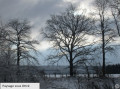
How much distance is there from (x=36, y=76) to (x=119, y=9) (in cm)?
2511

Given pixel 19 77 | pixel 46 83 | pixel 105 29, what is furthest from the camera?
pixel 105 29

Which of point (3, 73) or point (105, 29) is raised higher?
→ point (105, 29)

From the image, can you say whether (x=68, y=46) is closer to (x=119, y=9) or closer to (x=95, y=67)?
(x=119, y=9)

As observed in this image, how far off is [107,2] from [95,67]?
2724 centimetres

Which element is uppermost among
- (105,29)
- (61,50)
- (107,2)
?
(107,2)

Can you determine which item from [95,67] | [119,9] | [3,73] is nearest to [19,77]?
[3,73]

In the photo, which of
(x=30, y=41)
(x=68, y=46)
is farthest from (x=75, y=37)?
(x=30, y=41)

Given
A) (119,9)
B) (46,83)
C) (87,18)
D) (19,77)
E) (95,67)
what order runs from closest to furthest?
(19,77) < (46,83) < (95,67) < (119,9) < (87,18)

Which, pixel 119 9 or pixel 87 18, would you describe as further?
pixel 87 18

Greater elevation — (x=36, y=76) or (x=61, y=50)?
(x=61, y=50)

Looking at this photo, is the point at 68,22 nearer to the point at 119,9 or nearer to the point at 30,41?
the point at 30,41

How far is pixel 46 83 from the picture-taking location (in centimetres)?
2370

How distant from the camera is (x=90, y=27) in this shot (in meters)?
53.2

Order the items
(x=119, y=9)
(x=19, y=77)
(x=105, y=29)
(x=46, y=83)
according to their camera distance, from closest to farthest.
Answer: (x=19, y=77) < (x=46, y=83) < (x=119, y=9) < (x=105, y=29)
